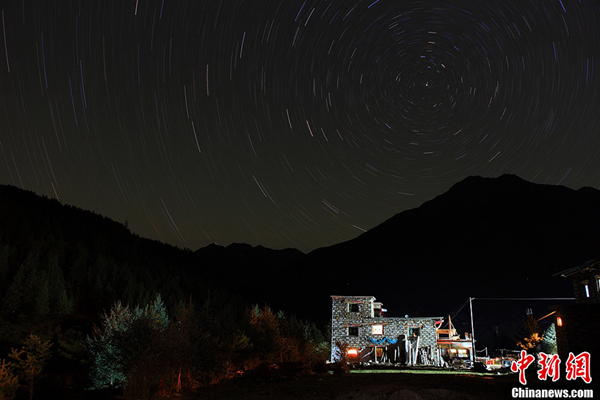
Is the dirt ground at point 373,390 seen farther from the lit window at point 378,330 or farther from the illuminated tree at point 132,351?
the lit window at point 378,330

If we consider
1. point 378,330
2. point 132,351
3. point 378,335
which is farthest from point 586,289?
point 132,351

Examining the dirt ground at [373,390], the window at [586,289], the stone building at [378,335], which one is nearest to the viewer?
the dirt ground at [373,390]

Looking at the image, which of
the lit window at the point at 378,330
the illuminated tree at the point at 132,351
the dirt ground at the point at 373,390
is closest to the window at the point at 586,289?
the dirt ground at the point at 373,390

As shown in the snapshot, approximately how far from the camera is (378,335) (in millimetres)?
46562

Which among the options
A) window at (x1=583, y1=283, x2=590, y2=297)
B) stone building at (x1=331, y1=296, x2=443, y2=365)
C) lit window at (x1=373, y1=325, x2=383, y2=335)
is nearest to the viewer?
window at (x1=583, y1=283, x2=590, y2=297)

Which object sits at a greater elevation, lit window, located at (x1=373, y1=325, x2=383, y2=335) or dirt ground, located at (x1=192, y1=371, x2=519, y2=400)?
lit window, located at (x1=373, y1=325, x2=383, y2=335)

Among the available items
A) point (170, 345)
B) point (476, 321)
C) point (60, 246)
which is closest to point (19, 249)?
point (60, 246)

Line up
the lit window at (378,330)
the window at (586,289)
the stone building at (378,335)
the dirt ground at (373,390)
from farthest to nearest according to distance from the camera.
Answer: the lit window at (378,330), the stone building at (378,335), the window at (586,289), the dirt ground at (373,390)

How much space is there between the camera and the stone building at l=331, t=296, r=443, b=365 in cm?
4497

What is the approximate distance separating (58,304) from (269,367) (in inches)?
1438

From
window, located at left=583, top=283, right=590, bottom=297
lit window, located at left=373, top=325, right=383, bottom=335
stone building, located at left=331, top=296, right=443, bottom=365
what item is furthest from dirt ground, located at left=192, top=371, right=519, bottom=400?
lit window, located at left=373, top=325, right=383, bottom=335

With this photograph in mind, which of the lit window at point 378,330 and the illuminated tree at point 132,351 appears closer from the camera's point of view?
the illuminated tree at point 132,351

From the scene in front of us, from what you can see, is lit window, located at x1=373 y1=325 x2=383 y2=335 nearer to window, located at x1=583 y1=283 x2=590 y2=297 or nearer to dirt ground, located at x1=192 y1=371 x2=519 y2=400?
window, located at x1=583 y1=283 x2=590 y2=297

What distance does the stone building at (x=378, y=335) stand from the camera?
45.0m
